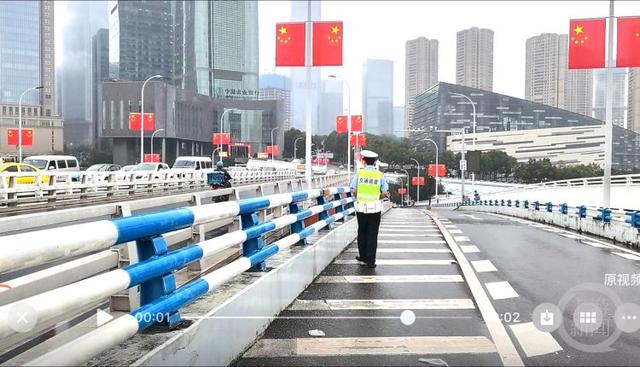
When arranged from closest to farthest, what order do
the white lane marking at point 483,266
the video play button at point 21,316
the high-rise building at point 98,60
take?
the video play button at point 21,316 → the white lane marking at point 483,266 → the high-rise building at point 98,60

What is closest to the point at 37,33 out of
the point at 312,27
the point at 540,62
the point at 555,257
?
the point at 540,62

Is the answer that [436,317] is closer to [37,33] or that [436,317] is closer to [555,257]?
[555,257]

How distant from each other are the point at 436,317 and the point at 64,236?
167 inches

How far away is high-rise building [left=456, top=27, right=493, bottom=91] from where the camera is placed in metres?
86.1

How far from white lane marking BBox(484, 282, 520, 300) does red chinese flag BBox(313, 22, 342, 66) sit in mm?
9589

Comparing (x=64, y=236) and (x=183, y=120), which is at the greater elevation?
(x=183, y=120)

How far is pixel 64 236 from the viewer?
286 cm

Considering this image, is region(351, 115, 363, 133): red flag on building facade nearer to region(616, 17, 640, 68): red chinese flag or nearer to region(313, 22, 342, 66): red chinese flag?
region(616, 17, 640, 68): red chinese flag

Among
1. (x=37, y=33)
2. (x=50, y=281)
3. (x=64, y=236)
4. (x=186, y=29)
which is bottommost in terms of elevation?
(x=50, y=281)

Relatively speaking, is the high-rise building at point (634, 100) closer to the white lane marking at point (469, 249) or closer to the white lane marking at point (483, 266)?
the white lane marking at point (469, 249)

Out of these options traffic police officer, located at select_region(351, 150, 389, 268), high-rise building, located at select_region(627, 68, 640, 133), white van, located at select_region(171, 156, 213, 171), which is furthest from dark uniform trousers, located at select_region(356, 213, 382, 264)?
white van, located at select_region(171, 156, 213, 171)

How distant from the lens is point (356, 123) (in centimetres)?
4188

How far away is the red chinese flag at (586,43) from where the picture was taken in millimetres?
16750

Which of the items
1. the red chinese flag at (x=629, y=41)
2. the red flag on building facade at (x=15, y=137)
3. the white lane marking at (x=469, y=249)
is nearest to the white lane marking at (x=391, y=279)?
the white lane marking at (x=469, y=249)
